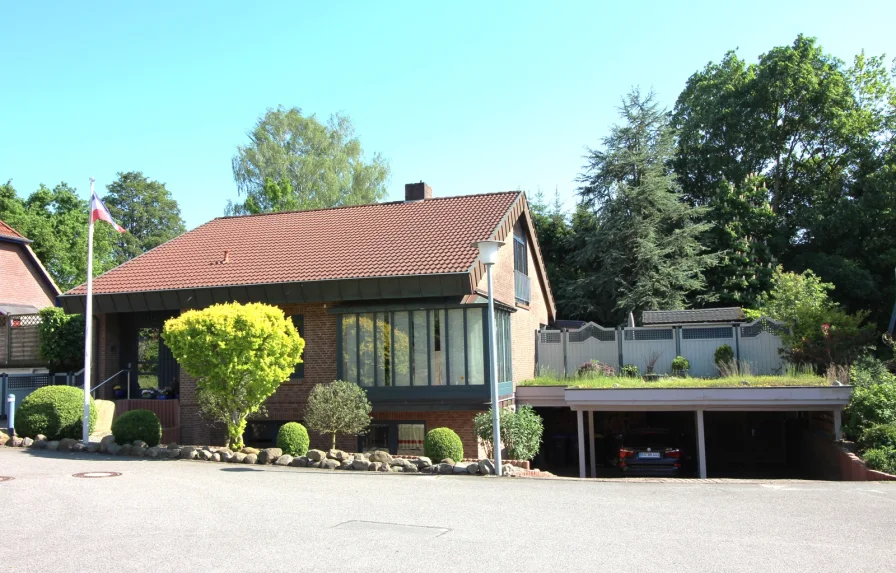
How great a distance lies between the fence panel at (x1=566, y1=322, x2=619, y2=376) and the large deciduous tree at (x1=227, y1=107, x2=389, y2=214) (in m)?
20.9

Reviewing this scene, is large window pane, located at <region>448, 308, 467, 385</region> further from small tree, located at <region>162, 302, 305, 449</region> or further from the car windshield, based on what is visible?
the car windshield

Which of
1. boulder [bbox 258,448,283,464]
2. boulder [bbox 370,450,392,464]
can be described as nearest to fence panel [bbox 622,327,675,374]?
boulder [bbox 370,450,392,464]

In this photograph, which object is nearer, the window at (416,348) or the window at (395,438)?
the window at (416,348)

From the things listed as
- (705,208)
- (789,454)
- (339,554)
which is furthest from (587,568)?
(705,208)

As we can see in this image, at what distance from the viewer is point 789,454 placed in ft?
79.5

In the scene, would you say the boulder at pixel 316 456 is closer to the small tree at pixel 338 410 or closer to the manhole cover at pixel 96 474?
the small tree at pixel 338 410

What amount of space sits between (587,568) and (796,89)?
36955 millimetres

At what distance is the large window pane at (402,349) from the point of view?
18.7 metres

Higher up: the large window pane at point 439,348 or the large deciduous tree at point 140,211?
the large deciduous tree at point 140,211

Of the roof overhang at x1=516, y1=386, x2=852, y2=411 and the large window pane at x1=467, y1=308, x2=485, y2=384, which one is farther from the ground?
the large window pane at x1=467, y1=308, x2=485, y2=384

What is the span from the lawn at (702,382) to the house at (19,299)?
15877 millimetres

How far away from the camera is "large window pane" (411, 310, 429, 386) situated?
18.6m

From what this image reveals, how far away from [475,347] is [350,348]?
10.4 ft

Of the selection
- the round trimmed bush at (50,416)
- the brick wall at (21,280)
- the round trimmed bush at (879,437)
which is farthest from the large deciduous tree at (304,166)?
the round trimmed bush at (879,437)
